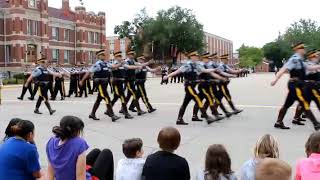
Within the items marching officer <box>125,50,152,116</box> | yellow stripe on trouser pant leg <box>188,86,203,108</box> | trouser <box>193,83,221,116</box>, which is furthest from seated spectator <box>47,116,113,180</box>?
marching officer <box>125,50,152,116</box>

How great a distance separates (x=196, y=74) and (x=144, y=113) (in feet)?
10.8

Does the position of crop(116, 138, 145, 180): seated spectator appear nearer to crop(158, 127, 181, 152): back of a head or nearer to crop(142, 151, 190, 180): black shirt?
crop(142, 151, 190, 180): black shirt

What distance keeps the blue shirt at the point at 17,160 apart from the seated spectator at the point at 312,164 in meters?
2.68

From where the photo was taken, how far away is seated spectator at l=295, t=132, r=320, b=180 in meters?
4.71

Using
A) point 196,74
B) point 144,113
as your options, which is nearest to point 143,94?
point 144,113

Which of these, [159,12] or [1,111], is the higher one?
[159,12]

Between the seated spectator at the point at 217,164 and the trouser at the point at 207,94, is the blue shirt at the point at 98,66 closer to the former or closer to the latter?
the trouser at the point at 207,94

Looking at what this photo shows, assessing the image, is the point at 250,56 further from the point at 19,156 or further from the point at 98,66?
the point at 19,156

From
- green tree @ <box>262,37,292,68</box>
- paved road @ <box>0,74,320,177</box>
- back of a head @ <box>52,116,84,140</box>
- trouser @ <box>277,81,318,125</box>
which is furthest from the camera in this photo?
green tree @ <box>262,37,292,68</box>

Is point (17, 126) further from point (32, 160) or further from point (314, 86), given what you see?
point (314, 86)

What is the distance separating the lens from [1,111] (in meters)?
17.6

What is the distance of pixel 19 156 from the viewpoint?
17.3 feet

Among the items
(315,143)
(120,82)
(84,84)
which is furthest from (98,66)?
(84,84)

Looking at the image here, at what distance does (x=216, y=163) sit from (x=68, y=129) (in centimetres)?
155
